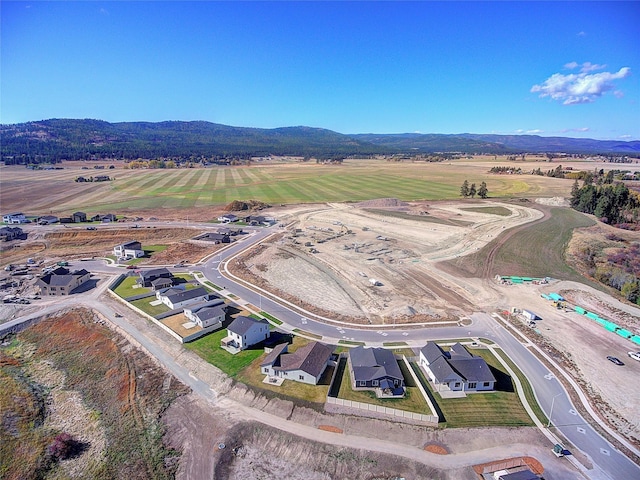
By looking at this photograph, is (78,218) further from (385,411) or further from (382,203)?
(385,411)

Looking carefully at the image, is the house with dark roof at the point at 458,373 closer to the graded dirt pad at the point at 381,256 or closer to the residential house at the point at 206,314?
the graded dirt pad at the point at 381,256

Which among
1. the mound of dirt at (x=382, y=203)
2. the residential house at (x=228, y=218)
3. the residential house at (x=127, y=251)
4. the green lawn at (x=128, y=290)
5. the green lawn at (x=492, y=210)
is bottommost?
the green lawn at (x=128, y=290)

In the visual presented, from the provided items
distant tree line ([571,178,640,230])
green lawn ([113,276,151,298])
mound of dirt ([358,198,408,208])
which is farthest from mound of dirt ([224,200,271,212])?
distant tree line ([571,178,640,230])

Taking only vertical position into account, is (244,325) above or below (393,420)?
above

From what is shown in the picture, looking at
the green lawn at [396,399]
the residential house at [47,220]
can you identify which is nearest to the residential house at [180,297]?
the green lawn at [396,399]

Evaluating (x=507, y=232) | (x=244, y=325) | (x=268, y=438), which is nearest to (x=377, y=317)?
(x=244, y=325)

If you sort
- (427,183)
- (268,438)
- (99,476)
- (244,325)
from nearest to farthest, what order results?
(99,476) < (268,438) < (244,325) < (427,183)

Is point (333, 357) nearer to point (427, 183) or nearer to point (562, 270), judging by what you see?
point (562, 270)
